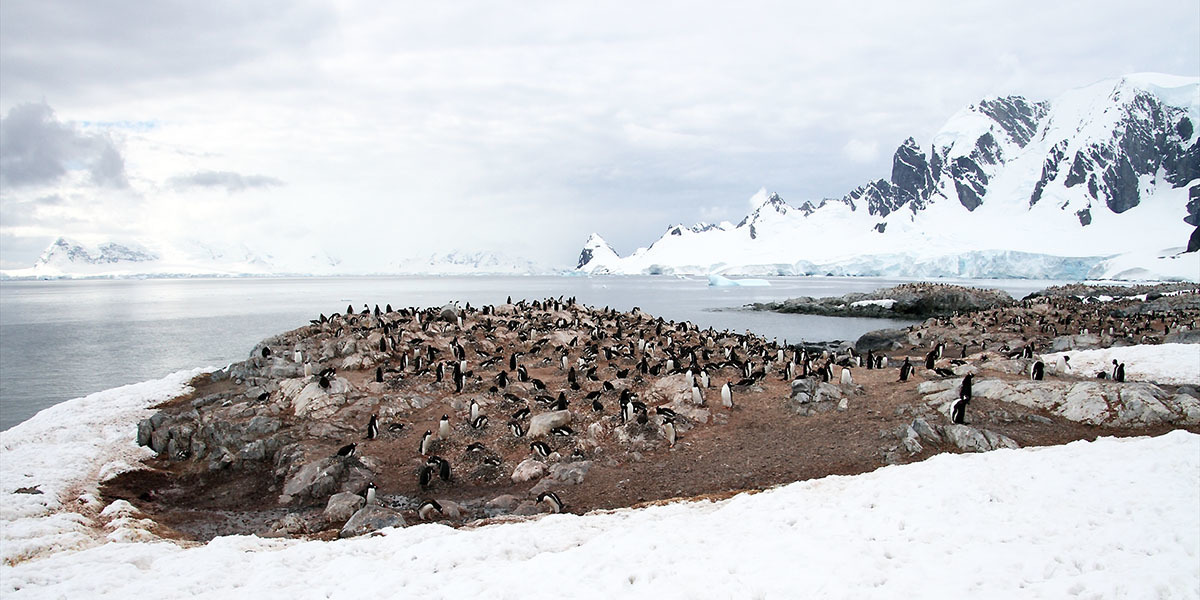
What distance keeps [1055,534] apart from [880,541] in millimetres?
2557

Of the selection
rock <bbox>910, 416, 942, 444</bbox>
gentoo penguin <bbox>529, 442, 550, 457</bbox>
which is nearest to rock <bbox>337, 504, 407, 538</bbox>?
gentoo penguin <bbox>529, 442, 550, 457</bbox>

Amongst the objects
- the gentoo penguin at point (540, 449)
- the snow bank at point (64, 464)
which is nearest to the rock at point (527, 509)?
the gentoo penguin at point (540, 449)

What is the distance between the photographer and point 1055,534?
935 centimetres

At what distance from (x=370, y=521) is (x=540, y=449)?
210 inches

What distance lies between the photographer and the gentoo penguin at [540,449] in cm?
1676

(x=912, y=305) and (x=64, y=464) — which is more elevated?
(x=912, y=305)

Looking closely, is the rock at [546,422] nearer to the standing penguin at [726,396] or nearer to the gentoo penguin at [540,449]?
the gentoo penguin at [540,449]

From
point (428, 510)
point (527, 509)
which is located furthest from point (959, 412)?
point (428, 510)

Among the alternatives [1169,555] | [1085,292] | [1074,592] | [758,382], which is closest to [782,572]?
[1074,592]

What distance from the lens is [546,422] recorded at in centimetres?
1805

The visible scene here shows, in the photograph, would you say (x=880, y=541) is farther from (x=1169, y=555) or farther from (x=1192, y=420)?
(x=1192, y=420)

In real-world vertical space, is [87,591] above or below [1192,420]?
below

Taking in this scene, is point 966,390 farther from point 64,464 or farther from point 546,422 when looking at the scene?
point 64,464

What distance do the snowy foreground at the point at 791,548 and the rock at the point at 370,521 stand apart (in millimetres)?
722
